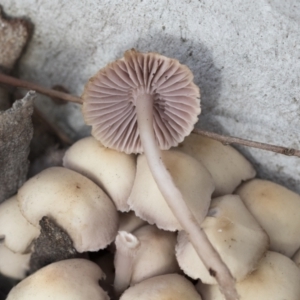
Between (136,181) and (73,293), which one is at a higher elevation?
(136,181)

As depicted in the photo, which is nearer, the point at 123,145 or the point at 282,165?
the point at 123,145

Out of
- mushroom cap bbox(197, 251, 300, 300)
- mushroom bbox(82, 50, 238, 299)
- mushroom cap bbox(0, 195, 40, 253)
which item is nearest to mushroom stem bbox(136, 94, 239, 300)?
mushroom bbox(82, 50, 238, 299)

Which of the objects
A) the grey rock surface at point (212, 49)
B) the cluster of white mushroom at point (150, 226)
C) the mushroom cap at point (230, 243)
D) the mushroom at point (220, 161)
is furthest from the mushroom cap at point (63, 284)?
the grey rock surface at point (212, 49)

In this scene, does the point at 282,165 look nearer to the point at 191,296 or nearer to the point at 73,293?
the point at 191,296

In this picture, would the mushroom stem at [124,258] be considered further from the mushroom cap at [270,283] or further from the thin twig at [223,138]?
the thin twig at [223,138]

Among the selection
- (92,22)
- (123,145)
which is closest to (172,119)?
(123,145)

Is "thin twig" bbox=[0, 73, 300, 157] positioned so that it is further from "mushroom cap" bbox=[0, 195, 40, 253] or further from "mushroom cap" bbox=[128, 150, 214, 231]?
"mushroom cap" bbox=[0, 195, 40, 253]
